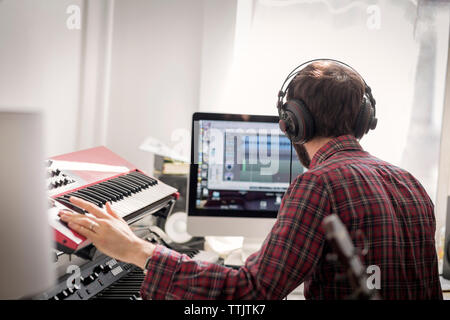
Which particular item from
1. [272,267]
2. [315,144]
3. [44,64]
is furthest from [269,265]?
[44,64]

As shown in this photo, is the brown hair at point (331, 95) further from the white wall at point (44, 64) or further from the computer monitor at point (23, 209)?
the white wall at point (44, 64)

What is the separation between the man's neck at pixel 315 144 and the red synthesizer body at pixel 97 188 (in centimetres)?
51

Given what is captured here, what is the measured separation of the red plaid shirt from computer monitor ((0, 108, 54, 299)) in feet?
→ 1.46

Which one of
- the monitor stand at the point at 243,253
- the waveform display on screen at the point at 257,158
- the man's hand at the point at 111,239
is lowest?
the monitor stand at the point at 243,253

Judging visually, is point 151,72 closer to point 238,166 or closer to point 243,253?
point 238,166

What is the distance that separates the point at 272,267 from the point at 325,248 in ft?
0.41

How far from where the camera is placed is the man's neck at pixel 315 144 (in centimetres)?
112

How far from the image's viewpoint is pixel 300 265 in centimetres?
92

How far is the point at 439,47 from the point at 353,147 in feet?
4.35

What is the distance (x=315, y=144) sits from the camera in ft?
3.74

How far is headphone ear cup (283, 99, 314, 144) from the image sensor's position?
109 cm

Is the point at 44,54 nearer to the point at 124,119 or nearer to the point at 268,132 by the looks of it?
the point at 124,119

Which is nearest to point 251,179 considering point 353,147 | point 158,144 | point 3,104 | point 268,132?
point 268,132

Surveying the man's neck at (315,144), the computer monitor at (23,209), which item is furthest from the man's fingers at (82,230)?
the man's neck at (315,144)
